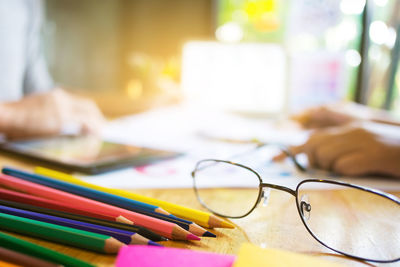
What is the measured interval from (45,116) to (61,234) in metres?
0.47

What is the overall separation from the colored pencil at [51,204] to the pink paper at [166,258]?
33mm

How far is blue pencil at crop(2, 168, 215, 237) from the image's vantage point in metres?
0.27

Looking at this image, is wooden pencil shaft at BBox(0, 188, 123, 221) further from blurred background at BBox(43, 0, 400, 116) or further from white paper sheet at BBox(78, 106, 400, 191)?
blurred background at BBox(43, 0, 400, 116)

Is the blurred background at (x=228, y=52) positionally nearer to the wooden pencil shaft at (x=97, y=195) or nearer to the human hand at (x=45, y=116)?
the human hand at (x=45, y=116)

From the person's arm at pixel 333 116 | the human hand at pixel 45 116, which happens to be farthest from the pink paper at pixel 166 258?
the person's arm at pixel 333 116

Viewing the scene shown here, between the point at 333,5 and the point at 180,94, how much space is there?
1.84 metres

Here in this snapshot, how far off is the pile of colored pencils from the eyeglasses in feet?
0.23

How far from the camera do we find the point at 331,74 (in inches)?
50.8

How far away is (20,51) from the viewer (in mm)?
1136

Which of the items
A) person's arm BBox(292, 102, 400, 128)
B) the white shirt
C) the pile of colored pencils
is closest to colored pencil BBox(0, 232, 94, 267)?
the pile of colored pencils

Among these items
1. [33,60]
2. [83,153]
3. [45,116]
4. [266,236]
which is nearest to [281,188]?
[266,236]

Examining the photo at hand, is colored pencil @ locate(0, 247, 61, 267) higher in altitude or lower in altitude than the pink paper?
higher

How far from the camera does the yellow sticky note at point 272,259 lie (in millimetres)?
235

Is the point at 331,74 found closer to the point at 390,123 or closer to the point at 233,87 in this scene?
the point at 233,87
